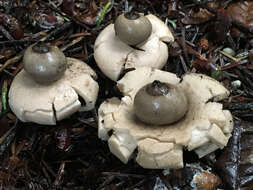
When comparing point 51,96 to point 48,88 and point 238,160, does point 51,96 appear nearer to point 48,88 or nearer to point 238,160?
point 48,88

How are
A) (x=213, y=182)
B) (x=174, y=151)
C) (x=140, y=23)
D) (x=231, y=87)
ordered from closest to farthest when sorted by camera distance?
(x=174, y=151) < (x=213, y=182) < (x=140, y=23) < (x=231, y=87)

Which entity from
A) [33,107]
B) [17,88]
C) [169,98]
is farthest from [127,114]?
[17,88]

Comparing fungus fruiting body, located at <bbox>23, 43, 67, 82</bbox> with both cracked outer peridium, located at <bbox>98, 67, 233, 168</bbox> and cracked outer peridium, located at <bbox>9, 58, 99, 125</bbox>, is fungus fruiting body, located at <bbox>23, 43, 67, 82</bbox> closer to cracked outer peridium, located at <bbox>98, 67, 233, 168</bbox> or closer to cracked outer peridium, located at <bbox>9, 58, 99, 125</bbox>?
cracked outer peridium, located at <bbox>9, 58, 99, 125</bbox>

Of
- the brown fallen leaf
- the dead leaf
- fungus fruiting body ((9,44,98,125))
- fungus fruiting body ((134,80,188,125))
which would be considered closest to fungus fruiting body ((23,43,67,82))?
fungus fruiting body ((9,44,98,125))

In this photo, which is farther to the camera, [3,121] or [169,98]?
[3,121]

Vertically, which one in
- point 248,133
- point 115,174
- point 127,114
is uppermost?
point 127,114

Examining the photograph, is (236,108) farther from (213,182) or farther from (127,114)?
(127,114)
